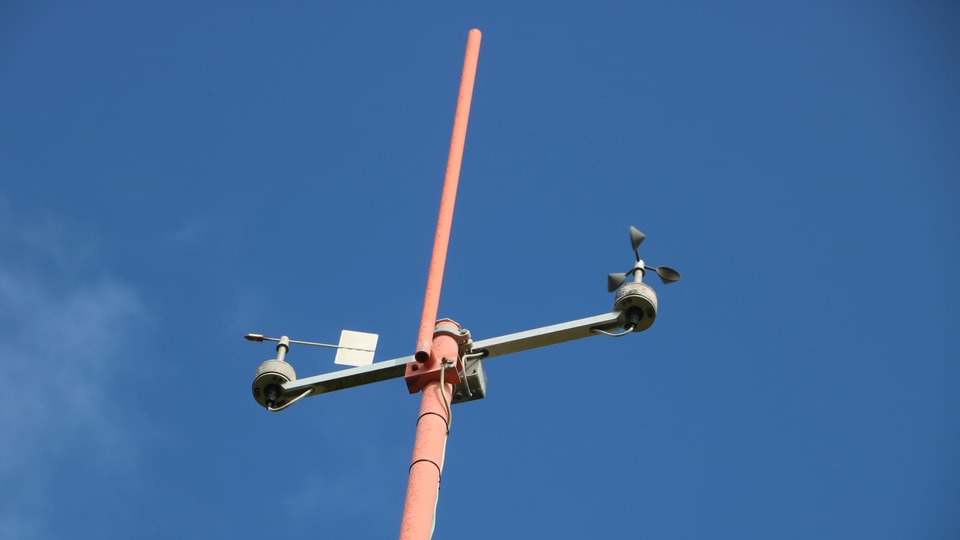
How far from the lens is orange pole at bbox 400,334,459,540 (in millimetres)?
6699

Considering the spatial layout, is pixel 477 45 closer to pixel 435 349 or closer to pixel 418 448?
pixel 435 349

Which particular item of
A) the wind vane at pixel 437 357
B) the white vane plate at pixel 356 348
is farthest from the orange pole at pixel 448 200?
the white vane plate at pixel 356 348

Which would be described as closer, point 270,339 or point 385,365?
point 385,365

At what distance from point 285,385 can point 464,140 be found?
228 centimetres

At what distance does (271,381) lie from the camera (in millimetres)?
8406

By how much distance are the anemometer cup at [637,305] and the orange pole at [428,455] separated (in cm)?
112

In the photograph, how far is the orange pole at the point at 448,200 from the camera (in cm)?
771

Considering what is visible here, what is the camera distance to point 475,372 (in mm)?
7930

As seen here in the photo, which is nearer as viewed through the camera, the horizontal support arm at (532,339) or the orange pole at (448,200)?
the orange pole at (448,200)

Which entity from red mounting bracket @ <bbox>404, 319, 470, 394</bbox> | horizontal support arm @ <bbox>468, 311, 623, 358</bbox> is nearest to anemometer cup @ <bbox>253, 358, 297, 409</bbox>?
red mounting bracket @ <bbox>404, 319, 470, 394</bbox>

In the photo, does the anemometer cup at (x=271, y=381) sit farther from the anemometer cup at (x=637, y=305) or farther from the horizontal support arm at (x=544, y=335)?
the anemometer cup at (x=637, y=305)

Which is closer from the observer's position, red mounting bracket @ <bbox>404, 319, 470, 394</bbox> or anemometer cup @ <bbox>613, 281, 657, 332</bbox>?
red mounting bracket @ <bbox>404, 319, 470, 394</bbox>

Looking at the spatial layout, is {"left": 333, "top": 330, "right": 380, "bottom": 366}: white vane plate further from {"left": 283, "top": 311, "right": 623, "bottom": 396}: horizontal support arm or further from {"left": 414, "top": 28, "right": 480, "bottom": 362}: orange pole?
{"left": 414, "top": 28, "right": 480, "bottom": 362}: orange pole

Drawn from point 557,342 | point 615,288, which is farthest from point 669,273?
point 557,342
